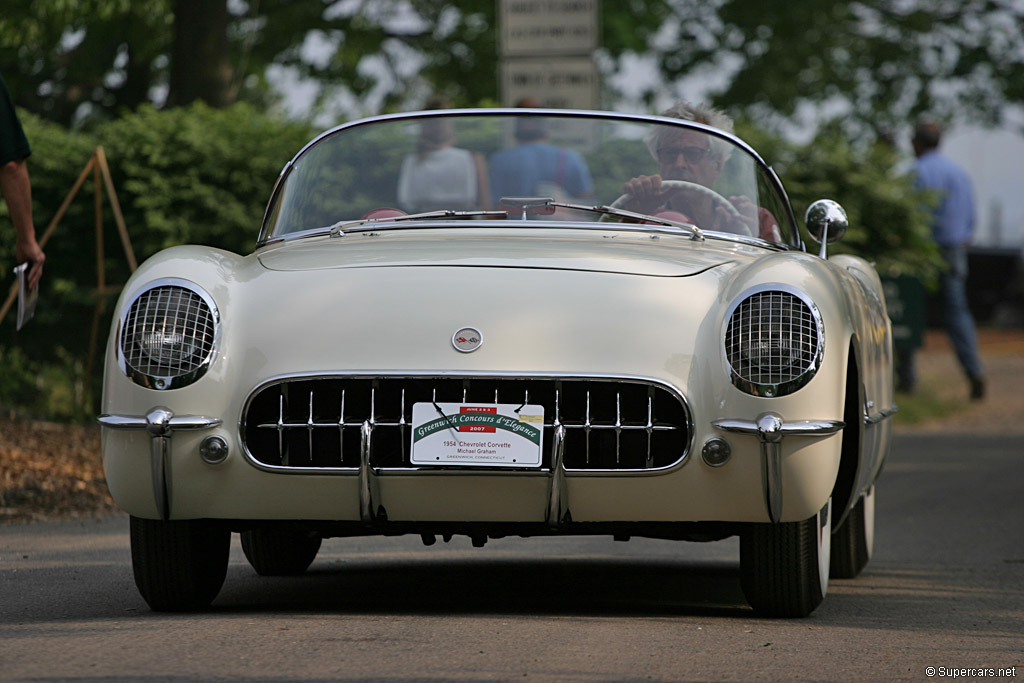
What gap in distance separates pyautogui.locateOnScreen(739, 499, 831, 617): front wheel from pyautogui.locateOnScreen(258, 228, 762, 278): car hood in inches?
28.8

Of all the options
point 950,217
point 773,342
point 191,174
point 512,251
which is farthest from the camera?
point 950,217

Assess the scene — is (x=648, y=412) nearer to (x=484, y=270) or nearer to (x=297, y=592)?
(x=484, y=270)

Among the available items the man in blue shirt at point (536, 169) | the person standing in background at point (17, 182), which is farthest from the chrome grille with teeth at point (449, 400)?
the person standing in background at point (17, 182)

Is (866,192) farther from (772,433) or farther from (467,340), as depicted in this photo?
(467,340)

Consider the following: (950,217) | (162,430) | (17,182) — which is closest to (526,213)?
(162,430)

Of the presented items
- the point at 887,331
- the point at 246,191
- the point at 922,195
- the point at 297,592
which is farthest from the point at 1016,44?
the point at 297,592

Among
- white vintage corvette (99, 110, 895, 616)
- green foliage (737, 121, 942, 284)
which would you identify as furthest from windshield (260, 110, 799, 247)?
green foliage (737, 121, 942, 284)

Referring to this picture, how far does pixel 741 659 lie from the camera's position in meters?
3.71

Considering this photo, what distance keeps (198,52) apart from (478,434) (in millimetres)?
9721

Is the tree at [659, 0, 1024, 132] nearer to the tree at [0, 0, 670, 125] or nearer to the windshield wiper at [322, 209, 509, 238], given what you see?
the tree at [0, 0, 670, 125]

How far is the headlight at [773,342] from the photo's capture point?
408 cm

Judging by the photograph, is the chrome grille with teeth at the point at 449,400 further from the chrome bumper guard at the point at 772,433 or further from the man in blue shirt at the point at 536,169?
the man in blue shirt at the point at 536,169

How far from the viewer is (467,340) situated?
409cm

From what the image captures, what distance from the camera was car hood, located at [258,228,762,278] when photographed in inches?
173
